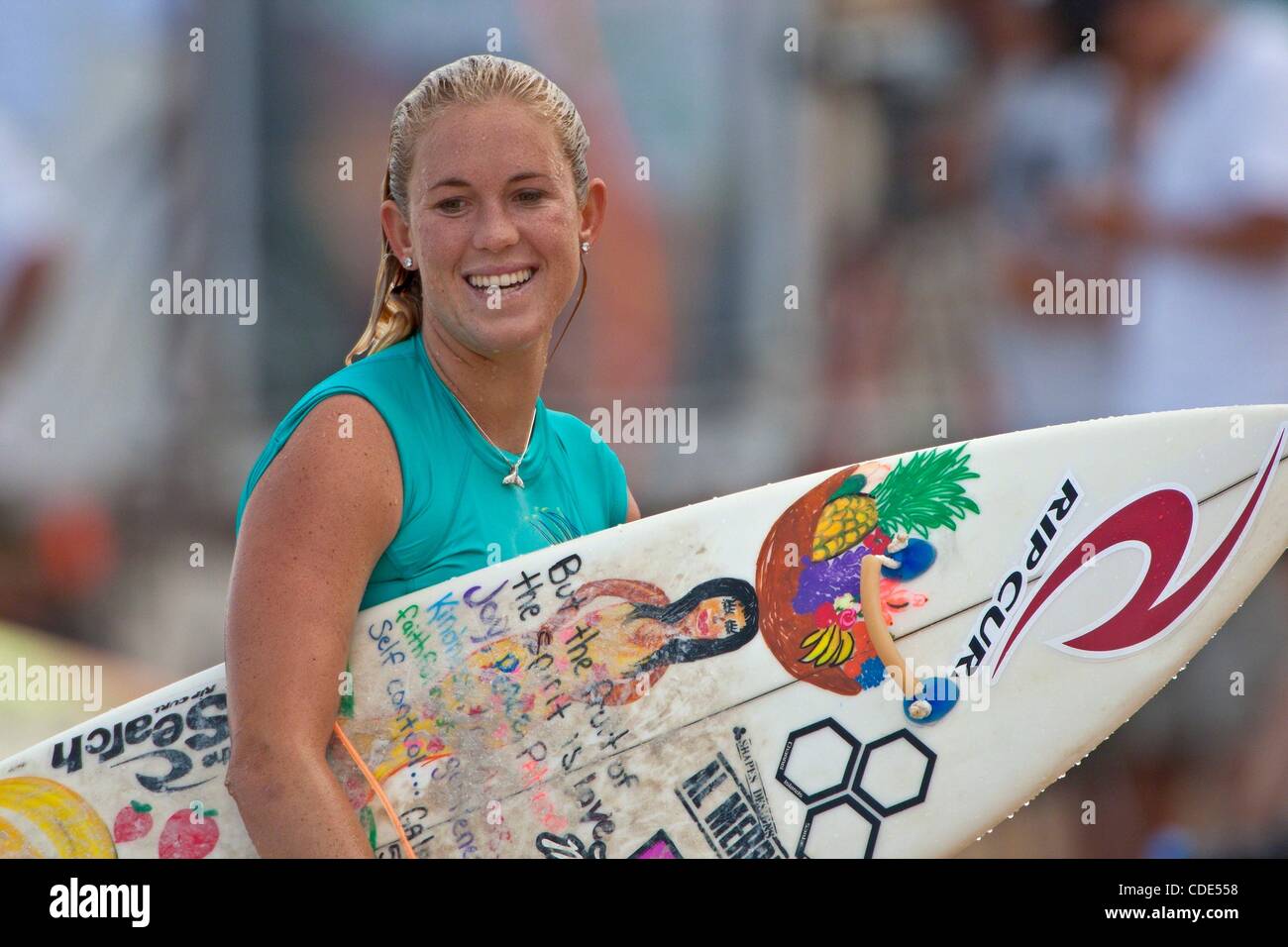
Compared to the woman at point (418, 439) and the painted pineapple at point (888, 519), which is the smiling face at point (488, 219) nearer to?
the woman at point (418, 439)

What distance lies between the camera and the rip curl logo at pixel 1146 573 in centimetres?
229

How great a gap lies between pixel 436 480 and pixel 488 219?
0.36 meters

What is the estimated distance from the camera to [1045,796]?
144 inches

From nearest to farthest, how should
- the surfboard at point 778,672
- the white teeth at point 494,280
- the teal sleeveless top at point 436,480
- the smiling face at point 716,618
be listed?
the teal sleeveless top at point 436,480
the white teeth at point 494,280
the surfboard at point 778,672
the smiling face at point 716,618

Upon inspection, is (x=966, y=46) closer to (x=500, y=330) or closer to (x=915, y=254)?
(x=915, y=254)

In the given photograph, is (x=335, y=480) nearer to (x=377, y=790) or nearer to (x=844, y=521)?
(x=377, y=790)

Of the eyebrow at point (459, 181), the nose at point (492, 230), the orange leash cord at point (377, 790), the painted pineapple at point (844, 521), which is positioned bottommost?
the orange leash cord at point (377, 790)

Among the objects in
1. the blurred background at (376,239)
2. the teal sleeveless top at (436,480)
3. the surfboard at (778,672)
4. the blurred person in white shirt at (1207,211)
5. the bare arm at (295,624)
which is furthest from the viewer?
the blurred background at (376,239)

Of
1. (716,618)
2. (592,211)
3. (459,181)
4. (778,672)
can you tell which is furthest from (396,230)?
(778,672)

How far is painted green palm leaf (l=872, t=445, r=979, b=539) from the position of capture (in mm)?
2287

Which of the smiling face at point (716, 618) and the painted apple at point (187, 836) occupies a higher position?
the smiling face at point (716, 618)

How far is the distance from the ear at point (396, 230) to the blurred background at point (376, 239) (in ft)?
7.37

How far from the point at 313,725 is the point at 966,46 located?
322 centimetres

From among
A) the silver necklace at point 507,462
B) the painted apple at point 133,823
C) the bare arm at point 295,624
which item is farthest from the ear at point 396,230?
the painted apple at point 133,823
